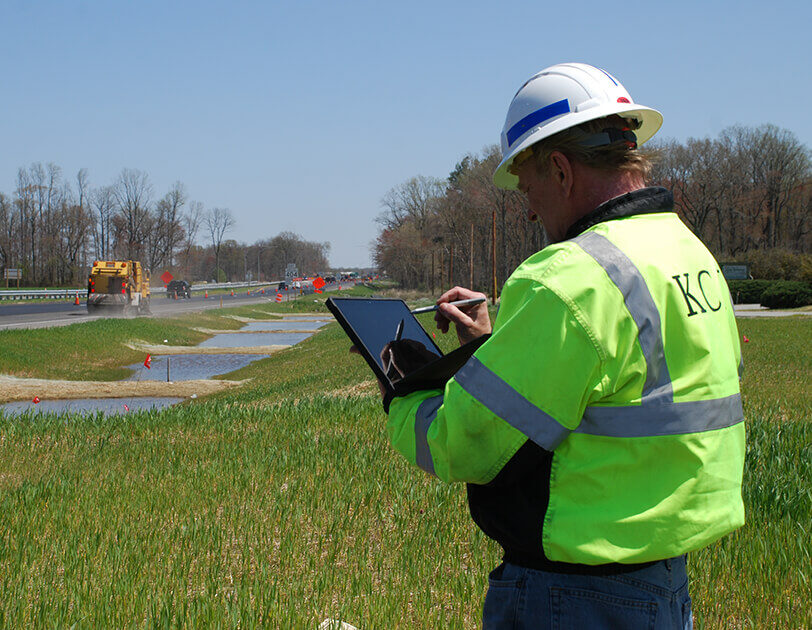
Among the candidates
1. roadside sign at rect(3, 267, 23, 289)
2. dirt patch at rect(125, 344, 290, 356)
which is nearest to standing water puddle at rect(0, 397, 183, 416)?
dirt patch at rect(125, 344, 290, 356)

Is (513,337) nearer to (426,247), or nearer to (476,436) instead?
(476,436)

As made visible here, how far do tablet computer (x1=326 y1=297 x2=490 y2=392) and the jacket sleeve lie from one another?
0.25 m

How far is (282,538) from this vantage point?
4945 mm

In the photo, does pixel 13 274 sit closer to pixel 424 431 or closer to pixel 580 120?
pixel 424 431

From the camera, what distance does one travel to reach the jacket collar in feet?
6.06

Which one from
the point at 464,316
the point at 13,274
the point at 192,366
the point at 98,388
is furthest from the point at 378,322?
the point at 13,274

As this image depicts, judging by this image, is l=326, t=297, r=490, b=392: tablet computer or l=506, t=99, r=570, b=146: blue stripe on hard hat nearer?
l=506, t=99, r=570, b=146: blue stripe on hard hat

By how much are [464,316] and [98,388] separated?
80.7 feet

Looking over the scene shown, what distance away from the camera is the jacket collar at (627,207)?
6.06 feet

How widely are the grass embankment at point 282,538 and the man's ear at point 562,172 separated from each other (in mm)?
2559

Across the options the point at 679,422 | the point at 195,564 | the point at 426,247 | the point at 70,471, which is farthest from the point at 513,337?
the point at 426,247

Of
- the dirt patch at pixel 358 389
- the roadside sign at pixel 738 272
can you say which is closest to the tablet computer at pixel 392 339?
the dirt patch at pixel 358 389

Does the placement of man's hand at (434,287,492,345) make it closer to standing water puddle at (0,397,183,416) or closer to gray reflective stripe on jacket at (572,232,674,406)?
gray reflective stripe on jacket at (572,232,674,406)

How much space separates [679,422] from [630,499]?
0.70 feet
